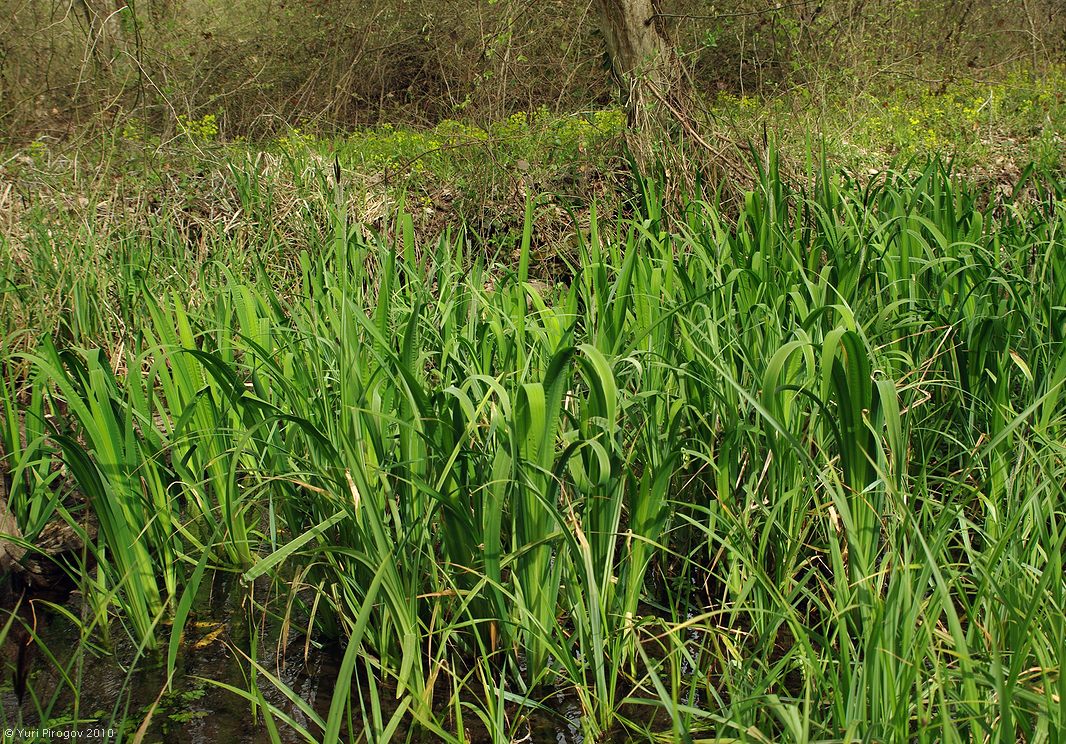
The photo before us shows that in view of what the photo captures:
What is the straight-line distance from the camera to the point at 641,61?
5496 millimetres

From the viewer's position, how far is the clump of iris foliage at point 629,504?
1627 mm

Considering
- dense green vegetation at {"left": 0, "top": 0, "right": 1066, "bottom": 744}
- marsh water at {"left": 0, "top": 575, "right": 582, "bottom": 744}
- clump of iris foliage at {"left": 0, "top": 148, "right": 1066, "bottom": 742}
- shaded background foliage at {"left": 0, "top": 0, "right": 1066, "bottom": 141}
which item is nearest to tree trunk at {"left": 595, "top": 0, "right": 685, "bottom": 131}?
shaded background foliage at {"left": 0, "top": 0, "right": 1066, "bottom": 141}

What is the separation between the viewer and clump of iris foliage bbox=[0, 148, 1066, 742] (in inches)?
64.1

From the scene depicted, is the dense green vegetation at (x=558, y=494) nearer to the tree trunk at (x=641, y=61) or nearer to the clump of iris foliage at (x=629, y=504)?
the clump of iris foliage at (x=629, y=504)

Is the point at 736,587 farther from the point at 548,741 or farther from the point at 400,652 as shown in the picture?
the point at 400,652

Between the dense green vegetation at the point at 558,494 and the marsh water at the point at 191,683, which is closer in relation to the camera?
the dense green vegetation at the point at 558,494

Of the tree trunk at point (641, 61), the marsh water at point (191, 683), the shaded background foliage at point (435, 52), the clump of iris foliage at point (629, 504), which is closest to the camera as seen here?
the clump of iris foliage at point (629, 504)

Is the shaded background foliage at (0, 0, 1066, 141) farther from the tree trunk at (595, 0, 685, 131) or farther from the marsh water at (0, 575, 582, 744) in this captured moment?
the marsh water at (0, 575, 582, 744)

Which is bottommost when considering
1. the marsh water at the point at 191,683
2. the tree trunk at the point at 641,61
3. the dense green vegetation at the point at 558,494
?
the marsh water at the point at 191,683

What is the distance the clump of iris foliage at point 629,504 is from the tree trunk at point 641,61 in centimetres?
254

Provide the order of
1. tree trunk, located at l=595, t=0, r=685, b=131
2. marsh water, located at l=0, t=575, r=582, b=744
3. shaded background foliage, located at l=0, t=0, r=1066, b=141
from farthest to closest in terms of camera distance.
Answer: shaded background foliage, located at l=0, t=0, r=1066, b=141 < tree trunk, located at l=595, t=0, r=685, b=131 < marsh water, located at l=0, t=575, r=582, b=744

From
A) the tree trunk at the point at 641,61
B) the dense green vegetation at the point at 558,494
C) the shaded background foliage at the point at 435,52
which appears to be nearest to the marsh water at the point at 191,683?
the dense green vegetation at the point at 558,494

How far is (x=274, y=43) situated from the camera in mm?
10570

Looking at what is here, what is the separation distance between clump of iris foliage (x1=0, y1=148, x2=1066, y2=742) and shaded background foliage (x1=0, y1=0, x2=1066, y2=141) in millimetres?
4813
